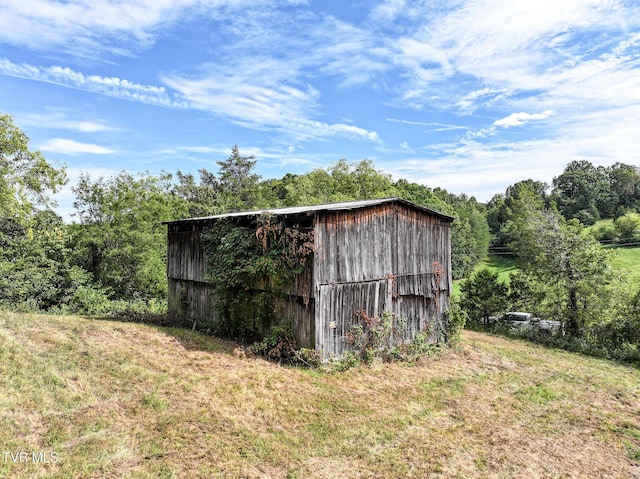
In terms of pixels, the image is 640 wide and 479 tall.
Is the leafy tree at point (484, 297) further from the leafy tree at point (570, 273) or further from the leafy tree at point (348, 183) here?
the leafy tree at point (348, 183)

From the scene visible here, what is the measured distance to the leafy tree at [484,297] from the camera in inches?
753

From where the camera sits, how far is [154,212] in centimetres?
2458

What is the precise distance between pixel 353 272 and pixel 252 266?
2836 millimetres

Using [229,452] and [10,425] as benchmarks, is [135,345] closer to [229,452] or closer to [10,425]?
[10,425]

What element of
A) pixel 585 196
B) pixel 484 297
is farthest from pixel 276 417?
pixel 585 196

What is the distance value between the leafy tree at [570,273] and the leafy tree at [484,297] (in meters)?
1.68

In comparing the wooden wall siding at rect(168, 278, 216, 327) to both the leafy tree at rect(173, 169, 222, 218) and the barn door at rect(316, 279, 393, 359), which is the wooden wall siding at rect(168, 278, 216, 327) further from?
the leafy tree at rect(173, 169, 222, 218)

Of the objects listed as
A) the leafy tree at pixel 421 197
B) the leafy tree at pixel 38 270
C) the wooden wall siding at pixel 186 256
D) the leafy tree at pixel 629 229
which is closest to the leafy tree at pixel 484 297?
the wooden wall siding at pixel 186 256

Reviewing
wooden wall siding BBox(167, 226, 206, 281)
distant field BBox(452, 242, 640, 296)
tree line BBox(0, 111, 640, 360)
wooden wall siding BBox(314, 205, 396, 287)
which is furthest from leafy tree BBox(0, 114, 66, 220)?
distant field BBox(452, 242, 640, 296)

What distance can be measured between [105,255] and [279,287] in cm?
1631

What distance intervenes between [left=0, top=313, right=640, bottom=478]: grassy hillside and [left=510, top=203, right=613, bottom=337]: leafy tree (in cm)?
604

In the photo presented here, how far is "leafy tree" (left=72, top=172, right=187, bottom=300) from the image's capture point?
879 inches

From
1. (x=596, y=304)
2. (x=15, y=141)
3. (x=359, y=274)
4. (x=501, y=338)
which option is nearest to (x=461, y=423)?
(x=359, y=274)

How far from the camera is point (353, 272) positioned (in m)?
10.5
